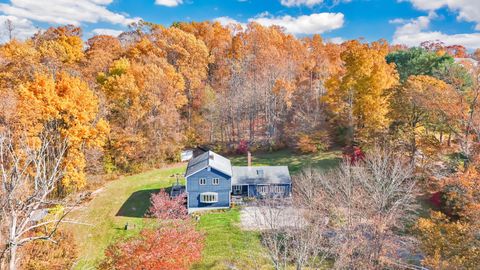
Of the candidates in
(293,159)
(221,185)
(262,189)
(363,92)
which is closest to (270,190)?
(262,189)

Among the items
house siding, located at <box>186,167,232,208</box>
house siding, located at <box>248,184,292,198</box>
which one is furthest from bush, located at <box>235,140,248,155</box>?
house siding, located at <box>186,167,232,208</box>

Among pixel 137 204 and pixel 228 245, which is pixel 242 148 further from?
pixel 228 245

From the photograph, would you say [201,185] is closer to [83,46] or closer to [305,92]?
[305,92]

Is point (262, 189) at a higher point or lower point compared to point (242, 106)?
lower

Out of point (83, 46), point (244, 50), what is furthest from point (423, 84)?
point (83, 46)

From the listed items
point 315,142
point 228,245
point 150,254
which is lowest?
point 228,245

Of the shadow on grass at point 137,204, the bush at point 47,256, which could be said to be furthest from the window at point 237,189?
the bush at point 47,256

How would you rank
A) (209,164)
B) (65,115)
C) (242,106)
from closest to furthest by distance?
(65,115), (209,164), (242,106)
